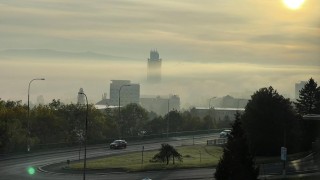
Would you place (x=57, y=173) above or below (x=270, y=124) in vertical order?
below

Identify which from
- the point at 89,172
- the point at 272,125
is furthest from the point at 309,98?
the point at 89,172

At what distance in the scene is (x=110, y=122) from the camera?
117 meters

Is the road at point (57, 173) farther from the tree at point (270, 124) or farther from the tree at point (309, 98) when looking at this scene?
the tree at point (309, 98)

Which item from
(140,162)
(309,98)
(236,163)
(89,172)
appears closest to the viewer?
(236,163)

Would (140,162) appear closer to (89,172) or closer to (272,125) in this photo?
(89,172)

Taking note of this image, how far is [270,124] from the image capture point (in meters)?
85.9

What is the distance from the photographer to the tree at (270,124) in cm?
8481


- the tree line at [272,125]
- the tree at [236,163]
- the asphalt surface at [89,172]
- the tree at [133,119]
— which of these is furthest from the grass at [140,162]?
the tree at [133,119]

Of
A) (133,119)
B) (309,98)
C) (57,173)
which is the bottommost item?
(57,173)

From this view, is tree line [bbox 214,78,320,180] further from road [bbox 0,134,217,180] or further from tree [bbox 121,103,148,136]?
tree [bbox 121,103,148,136]

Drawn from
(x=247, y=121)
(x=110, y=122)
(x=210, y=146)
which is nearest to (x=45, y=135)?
(x=110, y=122)

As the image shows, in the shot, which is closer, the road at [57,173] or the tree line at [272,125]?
the road at [57,173]

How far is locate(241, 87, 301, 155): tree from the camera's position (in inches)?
3339

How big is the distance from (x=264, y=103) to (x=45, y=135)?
42.4 m
